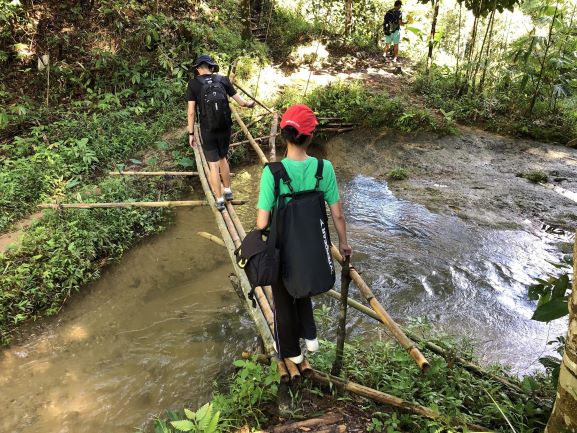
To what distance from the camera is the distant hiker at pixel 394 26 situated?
508 inches

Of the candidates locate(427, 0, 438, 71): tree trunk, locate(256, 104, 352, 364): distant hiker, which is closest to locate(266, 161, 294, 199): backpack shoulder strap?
locate(256, 104, 352, 364): distant hiker

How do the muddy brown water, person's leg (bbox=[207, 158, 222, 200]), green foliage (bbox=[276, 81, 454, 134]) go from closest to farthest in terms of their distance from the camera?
the muddy brown water
person's leg (bbox=[207, 158, 222, 200])
green foliage (bbox=[276, 81, 454, 134])

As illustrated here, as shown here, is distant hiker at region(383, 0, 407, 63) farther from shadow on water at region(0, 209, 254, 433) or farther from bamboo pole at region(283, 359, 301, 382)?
bamboo pole at region(283, 359, 301, 382)

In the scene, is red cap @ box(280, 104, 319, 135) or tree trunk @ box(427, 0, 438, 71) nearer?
red cap @ box(280, 104, 319, 135)

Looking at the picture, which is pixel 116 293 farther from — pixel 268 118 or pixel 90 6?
pixel 90 6

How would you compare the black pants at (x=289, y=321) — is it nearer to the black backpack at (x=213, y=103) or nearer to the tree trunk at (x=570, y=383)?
the tree trunk at (x=570, y=383)

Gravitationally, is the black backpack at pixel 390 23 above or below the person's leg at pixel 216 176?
above

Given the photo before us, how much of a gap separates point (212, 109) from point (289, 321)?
9.92 ft

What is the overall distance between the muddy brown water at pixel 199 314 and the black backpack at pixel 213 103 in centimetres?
242

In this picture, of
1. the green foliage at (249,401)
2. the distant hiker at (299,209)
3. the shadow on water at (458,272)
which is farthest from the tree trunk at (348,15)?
the green foliage at (249,401)

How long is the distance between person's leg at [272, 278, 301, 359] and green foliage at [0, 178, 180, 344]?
13.3 feet

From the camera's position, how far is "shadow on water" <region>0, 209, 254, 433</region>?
173 inches

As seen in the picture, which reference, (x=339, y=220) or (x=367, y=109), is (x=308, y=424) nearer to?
(x=339, y=220)

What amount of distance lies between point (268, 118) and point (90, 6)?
17.7 ft
